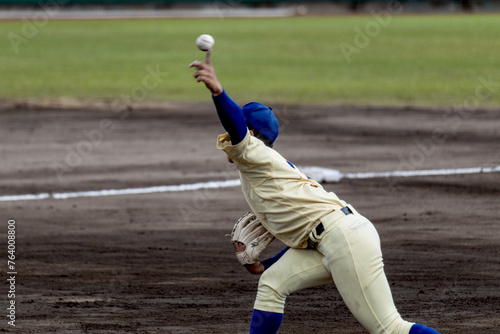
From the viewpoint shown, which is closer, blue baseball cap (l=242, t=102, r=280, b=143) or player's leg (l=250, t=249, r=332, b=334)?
player's leg (l=250, t=249, r=332, b=334)

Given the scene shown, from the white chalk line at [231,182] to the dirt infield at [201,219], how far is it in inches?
7.9

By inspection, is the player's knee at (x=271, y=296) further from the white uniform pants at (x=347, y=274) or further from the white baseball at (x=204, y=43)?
the white baseball at (x=204, y=43)

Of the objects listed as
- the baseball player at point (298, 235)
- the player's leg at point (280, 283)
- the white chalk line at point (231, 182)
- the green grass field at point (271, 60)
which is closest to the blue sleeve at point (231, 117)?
the baseball player at point (298, 235)

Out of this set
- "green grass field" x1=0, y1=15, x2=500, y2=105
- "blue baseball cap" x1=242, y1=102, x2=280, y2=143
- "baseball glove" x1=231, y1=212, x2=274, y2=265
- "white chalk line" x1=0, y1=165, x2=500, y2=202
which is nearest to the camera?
"blue baseball cap" x1=242, y1=102, x2=280, y2=143

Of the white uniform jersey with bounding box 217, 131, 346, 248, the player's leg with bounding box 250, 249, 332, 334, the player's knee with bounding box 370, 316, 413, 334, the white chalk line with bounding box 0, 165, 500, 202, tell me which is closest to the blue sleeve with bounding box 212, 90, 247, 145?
the white uniform jersey with bounding box 217, 131, 346, 248

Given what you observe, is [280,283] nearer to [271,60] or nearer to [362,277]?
[362,277]

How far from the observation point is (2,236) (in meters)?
7.98

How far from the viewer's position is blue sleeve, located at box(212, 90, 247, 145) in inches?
162

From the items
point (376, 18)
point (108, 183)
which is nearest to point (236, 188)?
point (108, 183)

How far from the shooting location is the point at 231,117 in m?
4.13

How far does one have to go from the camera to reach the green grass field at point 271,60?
1870 centimetres

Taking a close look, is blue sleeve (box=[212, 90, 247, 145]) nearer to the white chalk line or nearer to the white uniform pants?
the white uniform pants

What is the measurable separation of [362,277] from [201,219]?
4.54 m

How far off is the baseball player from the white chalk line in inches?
216
